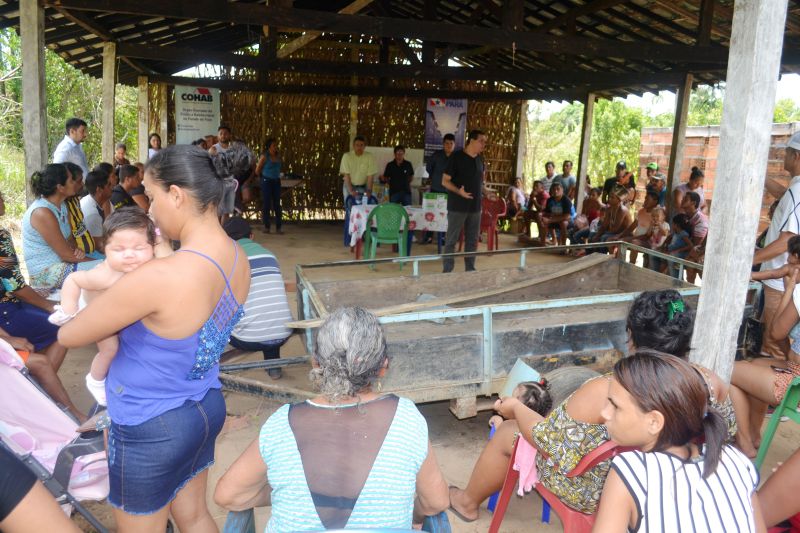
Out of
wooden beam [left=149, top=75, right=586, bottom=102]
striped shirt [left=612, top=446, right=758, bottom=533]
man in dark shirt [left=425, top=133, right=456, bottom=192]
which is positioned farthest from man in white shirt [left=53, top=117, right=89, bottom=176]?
striped shirt [left=612, top=446, right=758, bottom=533]

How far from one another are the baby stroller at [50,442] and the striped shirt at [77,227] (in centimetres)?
185

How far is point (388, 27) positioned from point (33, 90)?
351 cm

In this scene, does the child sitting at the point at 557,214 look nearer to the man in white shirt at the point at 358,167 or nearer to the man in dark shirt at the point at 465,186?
the man in white shirt at the point at 358,167

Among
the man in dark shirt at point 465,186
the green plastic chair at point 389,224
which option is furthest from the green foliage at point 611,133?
the man in dark shirt at point 465,186

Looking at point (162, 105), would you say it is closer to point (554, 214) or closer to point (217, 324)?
point (554, 214)

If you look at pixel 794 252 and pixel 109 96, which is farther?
pixel 109 96

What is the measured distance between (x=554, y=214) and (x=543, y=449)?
26.1ft

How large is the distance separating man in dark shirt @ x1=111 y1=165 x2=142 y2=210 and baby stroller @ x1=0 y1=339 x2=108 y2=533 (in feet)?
9.65

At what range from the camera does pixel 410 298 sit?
176 inches

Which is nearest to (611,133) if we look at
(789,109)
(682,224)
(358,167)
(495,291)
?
(789,109)

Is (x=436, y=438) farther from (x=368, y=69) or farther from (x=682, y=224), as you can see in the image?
(x=368, y=69)

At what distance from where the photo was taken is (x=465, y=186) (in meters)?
6.76

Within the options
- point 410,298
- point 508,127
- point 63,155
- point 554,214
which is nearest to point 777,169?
point 554,214

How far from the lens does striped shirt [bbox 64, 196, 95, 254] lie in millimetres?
4141
